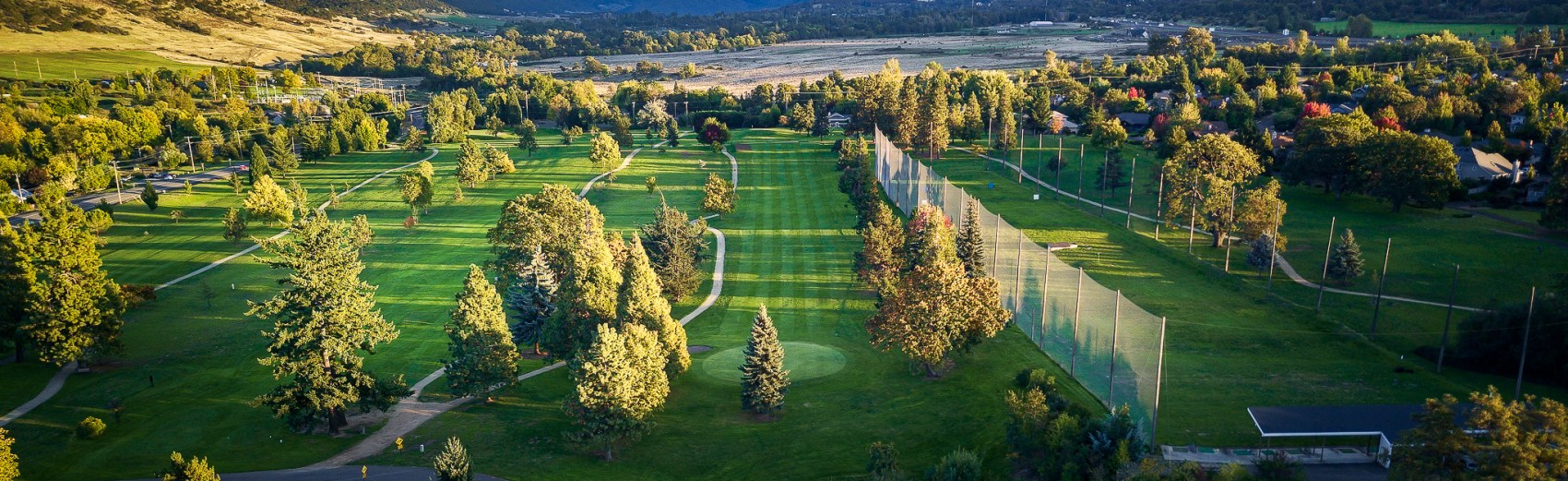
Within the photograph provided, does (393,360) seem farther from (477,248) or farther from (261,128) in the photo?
(261,128)

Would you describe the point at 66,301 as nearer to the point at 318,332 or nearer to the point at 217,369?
the point at 217,369

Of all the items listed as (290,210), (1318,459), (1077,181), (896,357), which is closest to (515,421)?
(896,357)

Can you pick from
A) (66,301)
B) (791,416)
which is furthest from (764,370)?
(66,301)

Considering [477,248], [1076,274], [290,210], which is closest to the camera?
[1076,274]

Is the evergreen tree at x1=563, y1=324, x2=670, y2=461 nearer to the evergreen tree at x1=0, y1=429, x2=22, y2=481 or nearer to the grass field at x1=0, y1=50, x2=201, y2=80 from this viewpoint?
the evergreen tree at x1=0, y1=429, x2=22, y2=481

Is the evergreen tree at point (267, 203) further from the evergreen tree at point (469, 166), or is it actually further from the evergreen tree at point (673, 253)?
the evergreen tree at point (673, 253)

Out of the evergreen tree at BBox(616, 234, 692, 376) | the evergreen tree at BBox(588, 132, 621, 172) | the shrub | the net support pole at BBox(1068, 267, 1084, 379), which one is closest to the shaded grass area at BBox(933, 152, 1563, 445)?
the net support pole at BBox(1068, 267, 1084, 379)
